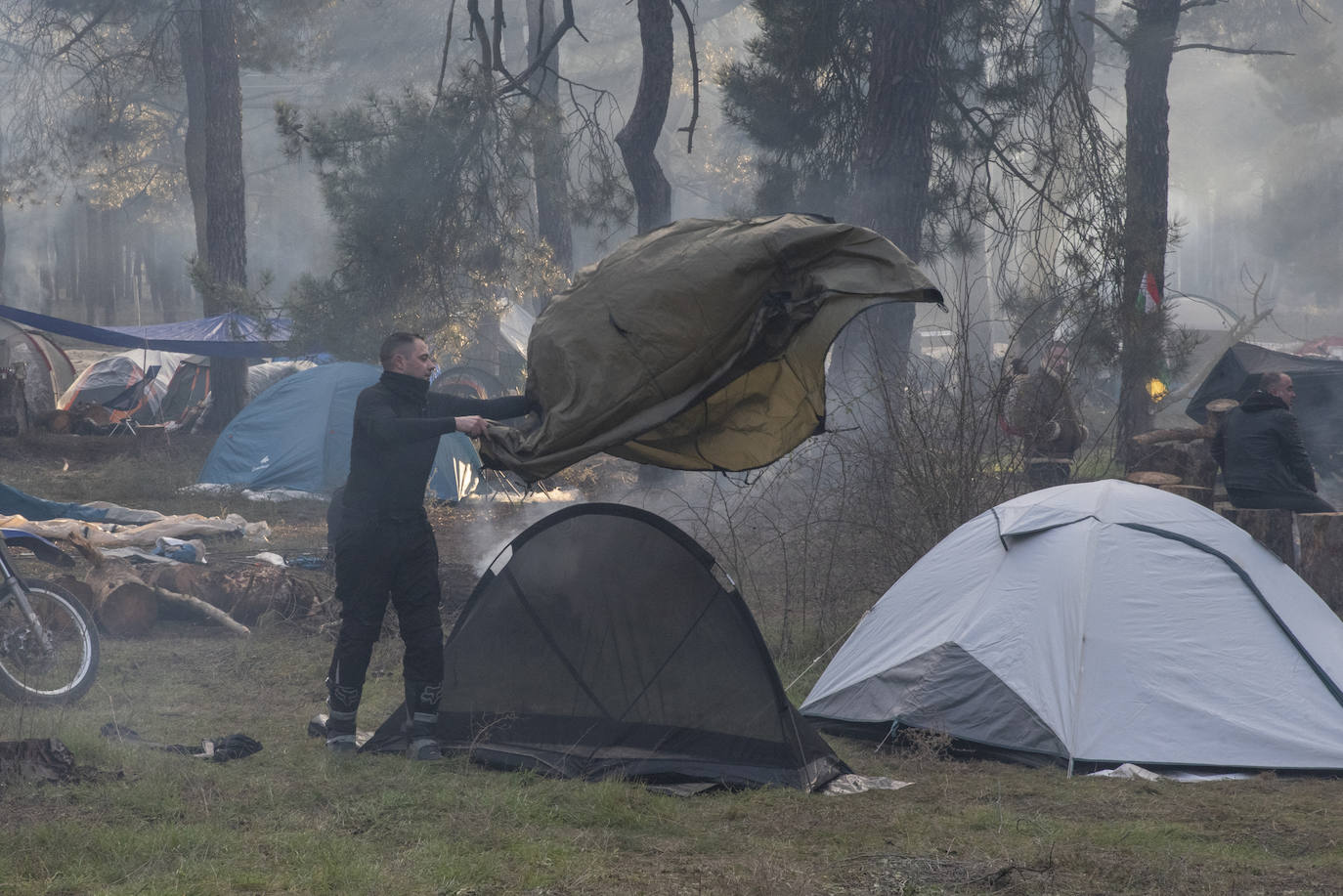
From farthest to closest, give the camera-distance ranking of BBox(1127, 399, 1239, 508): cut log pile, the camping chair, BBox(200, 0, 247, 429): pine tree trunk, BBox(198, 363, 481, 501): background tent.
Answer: the camping chair < BBox(200, 0, 247, 429): pine tree trunk < BBox(198, 363, 481, 501): background tent < BBox(1127, 399, 1239, 508): cut log pile

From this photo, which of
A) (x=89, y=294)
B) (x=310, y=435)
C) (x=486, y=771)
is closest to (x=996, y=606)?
(x=486, y=771)

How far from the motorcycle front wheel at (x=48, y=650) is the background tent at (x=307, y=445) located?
8241 millimetres

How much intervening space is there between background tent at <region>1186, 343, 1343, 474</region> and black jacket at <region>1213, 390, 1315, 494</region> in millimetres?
3878

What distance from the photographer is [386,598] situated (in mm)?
5406

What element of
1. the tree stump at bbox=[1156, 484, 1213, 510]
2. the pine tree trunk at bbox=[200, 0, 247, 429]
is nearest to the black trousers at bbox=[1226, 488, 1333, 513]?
the tree stump at bbox=[1156, 484, 1213, 510]

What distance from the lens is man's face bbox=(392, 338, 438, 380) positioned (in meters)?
5.44

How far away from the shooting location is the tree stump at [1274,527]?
892 cm

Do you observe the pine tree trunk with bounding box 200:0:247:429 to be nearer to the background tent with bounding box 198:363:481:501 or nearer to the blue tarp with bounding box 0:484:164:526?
the background tent with bounding box 198:363:481:501

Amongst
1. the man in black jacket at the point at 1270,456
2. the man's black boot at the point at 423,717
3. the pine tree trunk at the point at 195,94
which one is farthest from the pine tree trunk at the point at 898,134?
the pine tree trunk at the point at 195,94

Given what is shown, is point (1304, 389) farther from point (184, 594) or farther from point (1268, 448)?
point (184, 594)

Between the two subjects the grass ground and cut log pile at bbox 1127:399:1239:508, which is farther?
cut log pile at bbox 1127:399:1239:508

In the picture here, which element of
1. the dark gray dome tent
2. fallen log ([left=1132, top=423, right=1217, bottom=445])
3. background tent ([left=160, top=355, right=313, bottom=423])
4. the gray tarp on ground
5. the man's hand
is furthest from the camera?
background tent ([left=160, top=355, right=313, bottom=423])

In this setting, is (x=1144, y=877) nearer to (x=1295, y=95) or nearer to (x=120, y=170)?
(x=120, y=170)

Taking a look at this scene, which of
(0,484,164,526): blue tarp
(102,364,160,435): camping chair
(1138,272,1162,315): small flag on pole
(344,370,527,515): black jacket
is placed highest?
(1138,272,1162,315): small flag on pole
